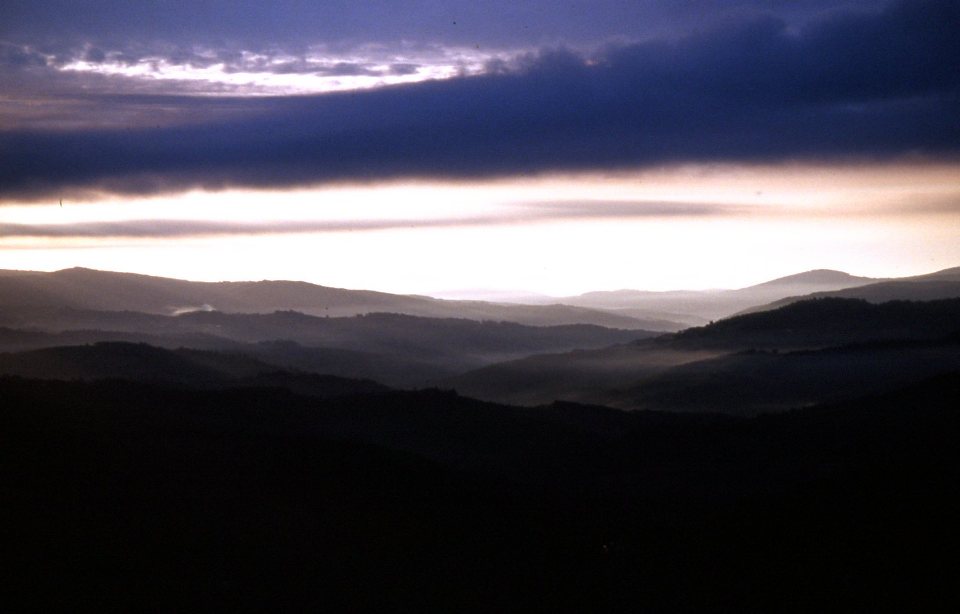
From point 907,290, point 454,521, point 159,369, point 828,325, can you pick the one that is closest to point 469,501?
point 454,521

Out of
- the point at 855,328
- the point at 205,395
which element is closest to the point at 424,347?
the point at 855,328

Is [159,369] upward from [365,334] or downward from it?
downward

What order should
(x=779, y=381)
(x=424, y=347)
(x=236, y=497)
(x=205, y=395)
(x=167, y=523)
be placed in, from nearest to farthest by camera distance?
(x=167, y=523) < (x=236, y=497) < (x=205, y=395) < (x=779, y=381) < (x=424, y=347)

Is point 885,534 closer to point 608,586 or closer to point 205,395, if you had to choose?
point 608,586

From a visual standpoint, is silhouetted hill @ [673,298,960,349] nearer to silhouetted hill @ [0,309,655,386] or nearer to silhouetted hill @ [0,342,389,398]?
silhouetted hill @ [0,309,655,386]

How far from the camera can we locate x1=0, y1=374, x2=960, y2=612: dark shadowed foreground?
2041cm

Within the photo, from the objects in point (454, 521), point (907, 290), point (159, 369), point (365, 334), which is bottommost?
point (454, 521)

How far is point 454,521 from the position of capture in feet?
84.1

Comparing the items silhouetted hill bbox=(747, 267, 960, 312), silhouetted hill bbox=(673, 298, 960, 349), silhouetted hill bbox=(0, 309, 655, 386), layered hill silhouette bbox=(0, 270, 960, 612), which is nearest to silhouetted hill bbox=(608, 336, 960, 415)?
layered hill silhouette bbox=(0, 270, 960, 612)

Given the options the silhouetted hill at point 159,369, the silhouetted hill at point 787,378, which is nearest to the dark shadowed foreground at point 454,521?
the silhouetted hill at point 787,378

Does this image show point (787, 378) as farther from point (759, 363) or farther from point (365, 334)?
point (365, 334)

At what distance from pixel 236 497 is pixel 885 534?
14.4m

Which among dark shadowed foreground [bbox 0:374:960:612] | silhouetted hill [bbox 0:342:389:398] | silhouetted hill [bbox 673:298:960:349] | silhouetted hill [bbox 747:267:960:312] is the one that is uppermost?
silhouetted hill [bbox 747:267:960:312]

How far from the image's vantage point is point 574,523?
26516mm
